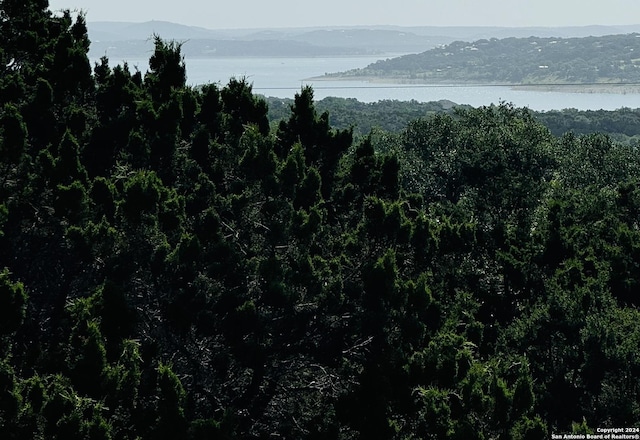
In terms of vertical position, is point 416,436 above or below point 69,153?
below

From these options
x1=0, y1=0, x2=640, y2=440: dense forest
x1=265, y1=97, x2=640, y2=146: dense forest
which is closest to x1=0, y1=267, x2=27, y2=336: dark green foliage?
x1=0, y1=0, x2=640, y2=440: dense forest

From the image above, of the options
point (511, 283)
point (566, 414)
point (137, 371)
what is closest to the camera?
point (137, 371)

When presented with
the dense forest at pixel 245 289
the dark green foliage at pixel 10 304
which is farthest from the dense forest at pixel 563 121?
the dark green foliage at pixel 10 304

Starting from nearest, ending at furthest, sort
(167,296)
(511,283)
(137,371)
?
(137,371)
(167,296)
(511,283)

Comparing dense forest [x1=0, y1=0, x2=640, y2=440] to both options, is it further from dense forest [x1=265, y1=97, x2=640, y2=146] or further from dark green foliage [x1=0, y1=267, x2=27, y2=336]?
dense forest [x1=265, y1=97, x2=640, y2=146]

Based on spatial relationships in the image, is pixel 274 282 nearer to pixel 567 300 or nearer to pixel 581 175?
pixel 567 300

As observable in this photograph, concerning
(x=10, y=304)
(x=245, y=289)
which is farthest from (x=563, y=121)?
(x=10, y=304)

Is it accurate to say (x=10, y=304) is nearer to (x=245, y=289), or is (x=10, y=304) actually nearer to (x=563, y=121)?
(x=245, y=289)

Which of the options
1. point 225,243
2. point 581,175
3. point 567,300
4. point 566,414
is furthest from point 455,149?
point 225,243
